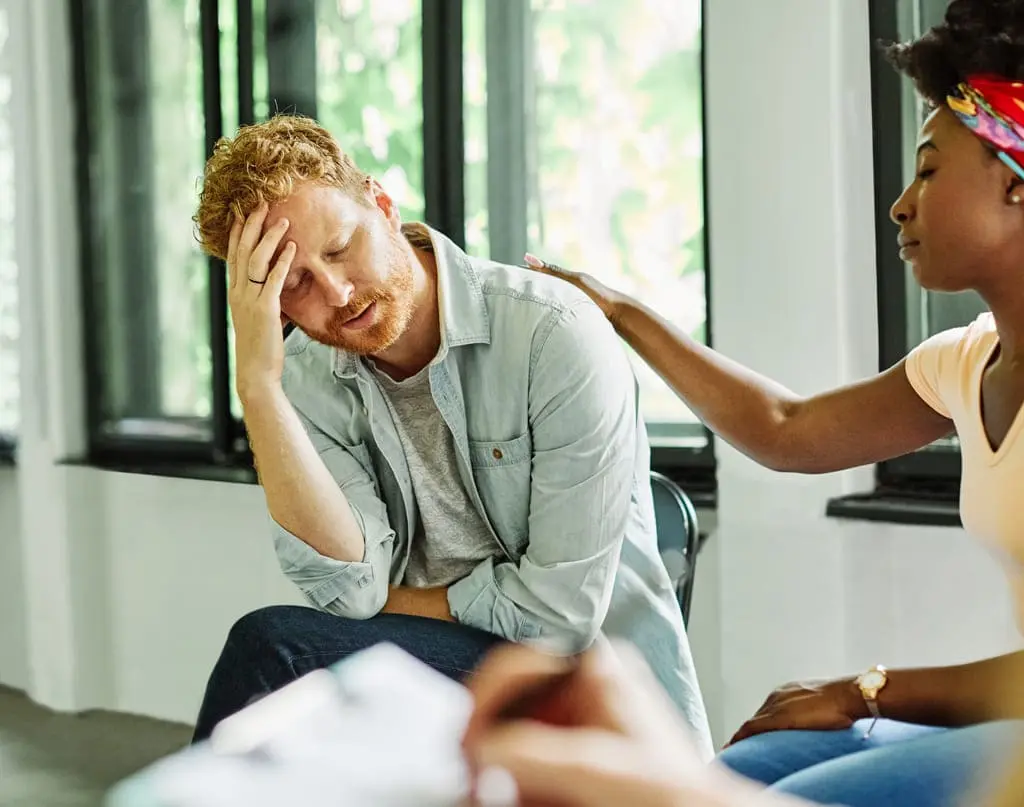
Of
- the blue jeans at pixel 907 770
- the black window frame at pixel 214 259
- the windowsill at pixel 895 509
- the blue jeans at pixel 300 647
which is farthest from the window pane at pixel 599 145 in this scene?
the blue jeans at pixel 907 770

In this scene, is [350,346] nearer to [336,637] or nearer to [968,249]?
[336,637]

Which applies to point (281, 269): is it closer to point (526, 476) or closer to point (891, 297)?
point (526, 476)

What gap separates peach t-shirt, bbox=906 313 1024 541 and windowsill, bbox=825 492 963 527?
657mm

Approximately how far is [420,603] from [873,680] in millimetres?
511

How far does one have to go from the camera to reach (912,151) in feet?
6.10

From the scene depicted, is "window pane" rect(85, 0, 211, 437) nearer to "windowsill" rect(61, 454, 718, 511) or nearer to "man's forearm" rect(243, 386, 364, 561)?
"windowsill" rect(61, 454, 718, 511)

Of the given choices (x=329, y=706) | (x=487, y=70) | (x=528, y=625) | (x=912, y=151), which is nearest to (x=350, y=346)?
(x=528, y=625)

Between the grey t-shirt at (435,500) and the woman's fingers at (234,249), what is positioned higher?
the woman's fingers at (234,249)

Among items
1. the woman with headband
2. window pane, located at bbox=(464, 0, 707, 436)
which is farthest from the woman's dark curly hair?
window pane, located at bbox=(464, 0, 707, 436)

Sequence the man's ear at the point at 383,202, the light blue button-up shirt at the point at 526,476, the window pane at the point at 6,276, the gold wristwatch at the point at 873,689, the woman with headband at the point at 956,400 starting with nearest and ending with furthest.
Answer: the woman with headband at the point at 956,400, the gold wristwatch at the point at 873,689, the light blue button-up shirt at the point at 526,476, the man's ear at the point at 383,202, the window pane at the point at 6,276

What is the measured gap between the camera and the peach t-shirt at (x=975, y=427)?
3.12ft

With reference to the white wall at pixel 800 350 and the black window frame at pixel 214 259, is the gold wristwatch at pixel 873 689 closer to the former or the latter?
the white wall at pixel 800 350

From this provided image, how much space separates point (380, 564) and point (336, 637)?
0.16 m

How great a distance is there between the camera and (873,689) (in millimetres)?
1052
